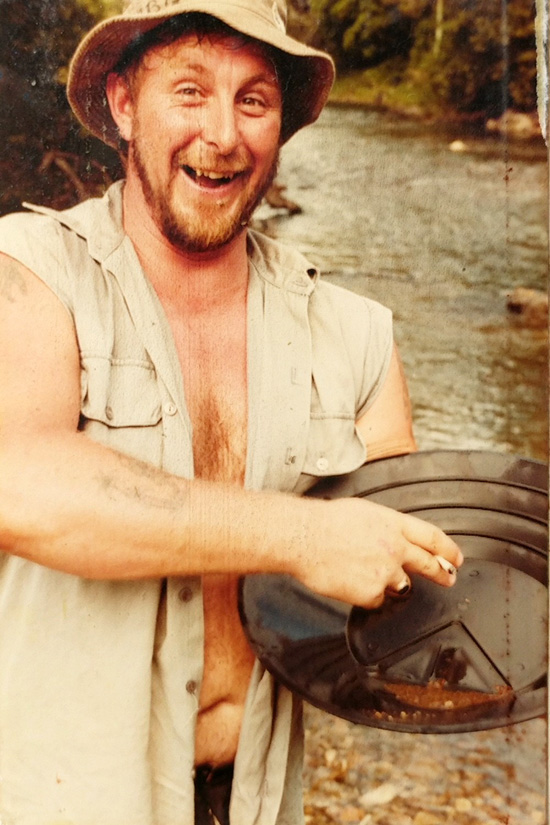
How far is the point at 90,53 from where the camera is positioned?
2.02 metres

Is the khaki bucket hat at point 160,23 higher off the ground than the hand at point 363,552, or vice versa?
the khaki bucket hat at point 160,23

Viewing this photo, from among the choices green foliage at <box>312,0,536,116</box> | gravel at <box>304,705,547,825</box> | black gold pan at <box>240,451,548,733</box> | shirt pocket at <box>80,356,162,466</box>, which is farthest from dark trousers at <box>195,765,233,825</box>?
green foliage at <box>312,0,536,116</box>

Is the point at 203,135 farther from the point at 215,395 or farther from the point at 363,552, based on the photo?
the point at 363,552

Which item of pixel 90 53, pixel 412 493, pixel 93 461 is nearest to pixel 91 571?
pixel 93 461

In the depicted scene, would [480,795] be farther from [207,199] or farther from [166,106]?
[166,106]

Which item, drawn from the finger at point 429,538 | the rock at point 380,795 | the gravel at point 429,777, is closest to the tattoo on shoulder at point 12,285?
the finger at point 429,538

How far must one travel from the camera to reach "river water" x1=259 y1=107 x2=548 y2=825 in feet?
6.93

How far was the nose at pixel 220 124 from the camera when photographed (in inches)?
77.0

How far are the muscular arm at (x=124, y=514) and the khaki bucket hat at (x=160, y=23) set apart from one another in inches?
18.3

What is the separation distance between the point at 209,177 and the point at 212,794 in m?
1.61

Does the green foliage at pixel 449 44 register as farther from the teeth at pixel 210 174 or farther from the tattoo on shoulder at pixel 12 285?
the tattoo on shoulder at pixel 12 285

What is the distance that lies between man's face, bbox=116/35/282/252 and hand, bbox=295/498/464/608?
74cm

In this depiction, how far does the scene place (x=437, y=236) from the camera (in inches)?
84.2

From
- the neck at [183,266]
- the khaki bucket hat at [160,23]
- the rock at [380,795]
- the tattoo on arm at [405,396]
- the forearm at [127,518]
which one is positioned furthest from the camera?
the rock at [380,795]
